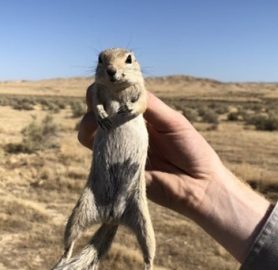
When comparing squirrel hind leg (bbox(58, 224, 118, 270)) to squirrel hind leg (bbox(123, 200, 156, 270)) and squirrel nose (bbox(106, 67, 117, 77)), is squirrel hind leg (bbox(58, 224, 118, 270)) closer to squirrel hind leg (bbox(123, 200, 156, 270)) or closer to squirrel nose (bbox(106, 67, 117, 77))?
squirrel hind leg (bbox(123, 200, 156, 270))

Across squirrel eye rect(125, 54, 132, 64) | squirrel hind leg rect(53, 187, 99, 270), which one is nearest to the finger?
squirrel eye rect(125, 54, 132, 64)

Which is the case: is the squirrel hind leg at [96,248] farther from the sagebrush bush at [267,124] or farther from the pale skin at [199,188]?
the sagebrush bush at [267,124]

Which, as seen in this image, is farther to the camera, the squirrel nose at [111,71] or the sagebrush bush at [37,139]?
the sagebrush bush at [37,139]

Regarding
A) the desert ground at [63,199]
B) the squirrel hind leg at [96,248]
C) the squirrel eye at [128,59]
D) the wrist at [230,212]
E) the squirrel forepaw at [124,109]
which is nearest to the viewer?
the squirrel hind leg at [96,248]

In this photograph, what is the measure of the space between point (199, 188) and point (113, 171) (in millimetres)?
1647

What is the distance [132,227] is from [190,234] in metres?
9.31

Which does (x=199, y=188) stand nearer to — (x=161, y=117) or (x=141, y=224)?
(x=161, y=117)

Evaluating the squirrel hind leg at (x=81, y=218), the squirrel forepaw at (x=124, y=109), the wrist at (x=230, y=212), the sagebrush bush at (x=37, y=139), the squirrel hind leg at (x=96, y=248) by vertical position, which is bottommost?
the sagebrush bush at (x=37, y=139)

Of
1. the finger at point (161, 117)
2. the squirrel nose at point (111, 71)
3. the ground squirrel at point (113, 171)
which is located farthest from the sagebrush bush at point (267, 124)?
the squirrel nose at point (111, 71)

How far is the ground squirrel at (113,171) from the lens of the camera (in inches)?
125

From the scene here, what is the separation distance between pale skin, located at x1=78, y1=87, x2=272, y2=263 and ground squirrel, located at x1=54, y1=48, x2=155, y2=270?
940mm

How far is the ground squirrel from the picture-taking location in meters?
3.16

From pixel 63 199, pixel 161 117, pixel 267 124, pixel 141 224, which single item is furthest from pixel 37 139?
pixel 141 224

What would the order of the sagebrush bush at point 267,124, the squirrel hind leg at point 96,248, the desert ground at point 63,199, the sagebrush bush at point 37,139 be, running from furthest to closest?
the sagebrush bush at point 267,124
the sagebrush bush at point 37,139
the desert ground at point 63,199
the squirrel hind leg at point 96,248
